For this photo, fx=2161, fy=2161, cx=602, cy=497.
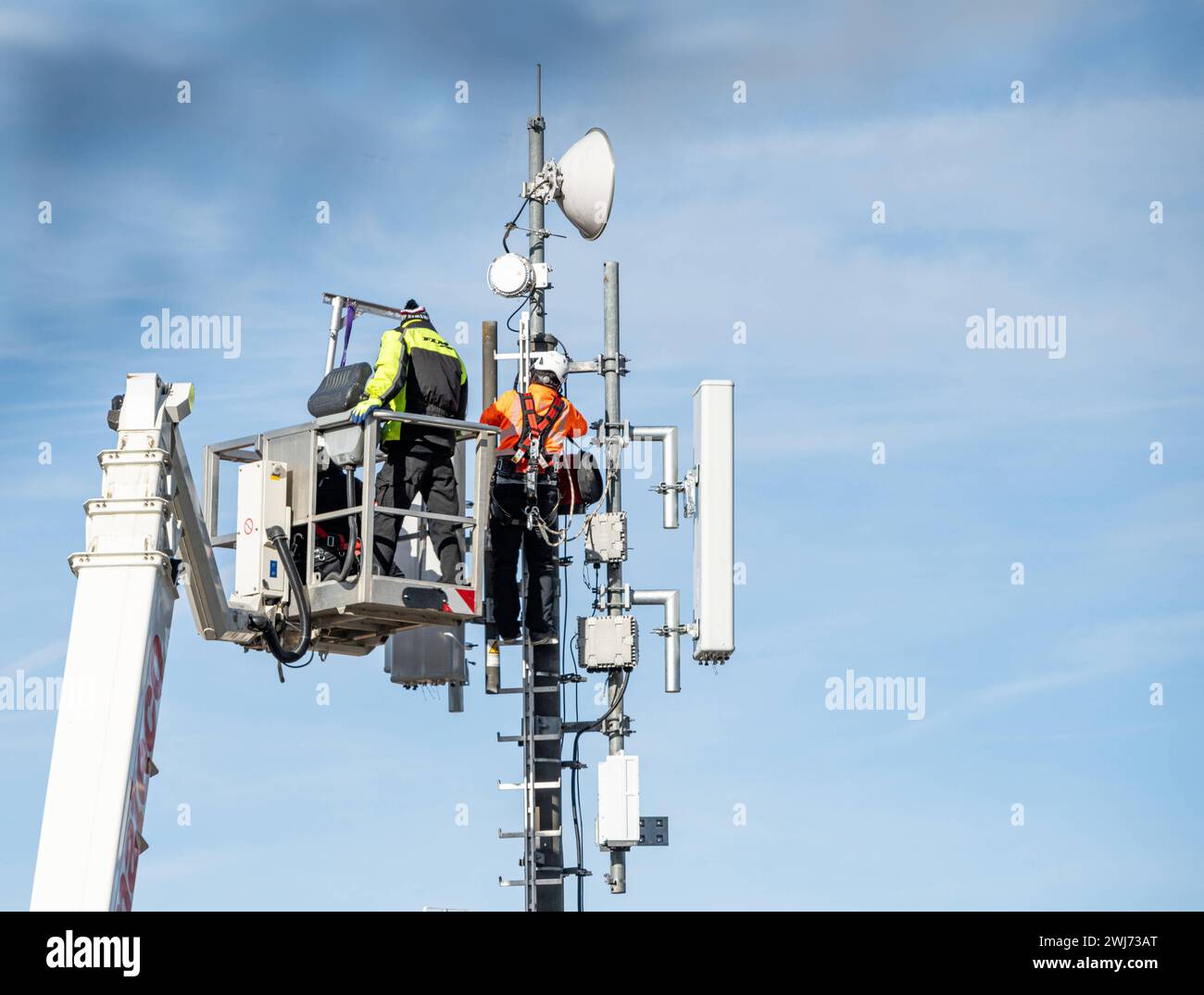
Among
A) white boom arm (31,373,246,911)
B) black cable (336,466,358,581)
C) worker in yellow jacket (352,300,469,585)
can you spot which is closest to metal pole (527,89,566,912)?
worker in yellow jacket (352,300,469,585)

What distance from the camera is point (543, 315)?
66.8 ft

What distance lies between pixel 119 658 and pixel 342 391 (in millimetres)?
4127

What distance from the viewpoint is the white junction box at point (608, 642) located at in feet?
64.3

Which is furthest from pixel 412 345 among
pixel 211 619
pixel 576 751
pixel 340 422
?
pixel 576 751

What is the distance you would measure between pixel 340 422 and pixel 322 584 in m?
1.20

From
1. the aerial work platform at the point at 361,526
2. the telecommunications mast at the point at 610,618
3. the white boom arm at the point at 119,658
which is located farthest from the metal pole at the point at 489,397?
the white boom arm at the point at 119,658

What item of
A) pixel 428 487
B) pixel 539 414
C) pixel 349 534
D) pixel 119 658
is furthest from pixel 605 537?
pixel 119 658

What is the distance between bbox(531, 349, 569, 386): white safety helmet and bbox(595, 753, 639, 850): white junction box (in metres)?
3.49

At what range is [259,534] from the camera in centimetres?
1585

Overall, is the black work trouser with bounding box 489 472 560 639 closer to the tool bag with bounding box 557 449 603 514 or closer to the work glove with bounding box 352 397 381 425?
the tool bag with bounding box 557 449 603 514

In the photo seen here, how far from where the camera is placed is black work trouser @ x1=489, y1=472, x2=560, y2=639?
63.4 feet

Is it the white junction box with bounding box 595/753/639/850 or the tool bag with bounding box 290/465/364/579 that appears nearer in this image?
the tool bag with bounding box 290/465/364/579

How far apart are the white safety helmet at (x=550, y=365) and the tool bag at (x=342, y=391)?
3.53 metres

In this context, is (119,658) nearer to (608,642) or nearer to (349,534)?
(349,534)
